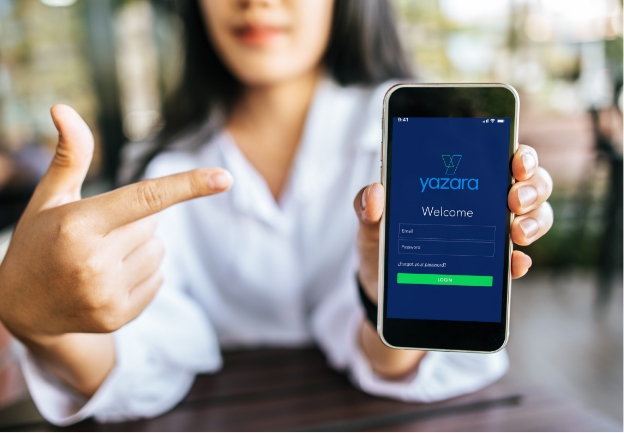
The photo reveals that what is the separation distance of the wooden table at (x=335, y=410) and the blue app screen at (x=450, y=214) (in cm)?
19

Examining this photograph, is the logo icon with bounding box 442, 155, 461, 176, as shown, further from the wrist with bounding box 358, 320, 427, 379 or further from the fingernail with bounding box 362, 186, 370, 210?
the wrist with bounding box 358, 320, 427, 379

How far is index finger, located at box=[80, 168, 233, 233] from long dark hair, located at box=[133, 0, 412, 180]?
1.55ft

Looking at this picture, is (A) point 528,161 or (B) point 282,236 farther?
(B) point 282,236

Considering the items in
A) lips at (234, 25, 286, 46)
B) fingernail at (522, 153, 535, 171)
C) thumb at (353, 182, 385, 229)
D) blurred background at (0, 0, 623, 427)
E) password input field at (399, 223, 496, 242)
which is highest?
lips at (234, 25, 286, 46)

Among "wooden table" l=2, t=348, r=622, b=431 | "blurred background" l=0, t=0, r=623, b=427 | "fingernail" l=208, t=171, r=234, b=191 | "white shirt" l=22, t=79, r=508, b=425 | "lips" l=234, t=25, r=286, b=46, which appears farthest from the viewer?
"blurred background" l=0, t=0, r=623, b=427

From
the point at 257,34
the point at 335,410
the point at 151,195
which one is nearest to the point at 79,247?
the point at 151,195

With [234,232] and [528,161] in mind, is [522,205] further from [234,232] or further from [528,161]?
[234,232]

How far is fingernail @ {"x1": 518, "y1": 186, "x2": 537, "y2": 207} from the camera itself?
43 centimetres

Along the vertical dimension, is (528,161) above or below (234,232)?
above

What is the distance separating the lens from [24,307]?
0.47 meters

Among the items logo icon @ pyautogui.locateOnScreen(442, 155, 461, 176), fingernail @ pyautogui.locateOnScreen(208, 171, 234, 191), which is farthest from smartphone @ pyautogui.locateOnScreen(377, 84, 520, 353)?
fingernail @ pyautogui.locateOnScreen(208, 171, 234, 191)

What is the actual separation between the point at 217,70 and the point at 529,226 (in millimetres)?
724

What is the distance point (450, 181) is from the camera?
0.45m

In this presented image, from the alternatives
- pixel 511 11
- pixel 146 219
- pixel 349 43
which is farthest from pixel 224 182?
pixel 511 11
